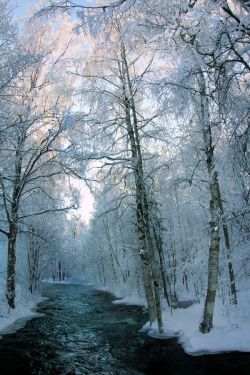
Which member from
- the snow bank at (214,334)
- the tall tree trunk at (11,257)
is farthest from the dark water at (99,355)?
the tall tree trunk at (11,257)

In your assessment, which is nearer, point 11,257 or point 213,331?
point 213,331

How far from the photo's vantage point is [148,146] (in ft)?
49.2

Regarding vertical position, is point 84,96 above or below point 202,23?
above

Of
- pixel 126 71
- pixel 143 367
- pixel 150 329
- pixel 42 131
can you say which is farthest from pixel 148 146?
pixel 143 367

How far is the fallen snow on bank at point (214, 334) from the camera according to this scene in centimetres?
1003

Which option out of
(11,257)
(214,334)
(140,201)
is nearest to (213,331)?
(214,334)

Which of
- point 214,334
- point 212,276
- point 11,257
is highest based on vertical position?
point 11,257

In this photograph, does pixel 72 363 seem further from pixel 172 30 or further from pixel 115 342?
pixel 172 30

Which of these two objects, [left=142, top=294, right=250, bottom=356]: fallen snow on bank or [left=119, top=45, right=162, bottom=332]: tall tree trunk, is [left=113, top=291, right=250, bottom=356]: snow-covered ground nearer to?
[left=142, top=294, right=250, bottom=356]: fallen snow on bank

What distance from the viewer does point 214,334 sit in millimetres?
10734

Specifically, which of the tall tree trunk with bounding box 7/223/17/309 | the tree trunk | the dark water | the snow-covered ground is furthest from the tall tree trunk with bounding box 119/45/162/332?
the tall tree trunk with bounding box 7/223/17/309

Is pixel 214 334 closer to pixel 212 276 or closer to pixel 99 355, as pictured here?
pixel 212 276

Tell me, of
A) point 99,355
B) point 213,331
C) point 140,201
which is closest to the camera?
point 99,355

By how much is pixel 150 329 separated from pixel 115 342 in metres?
2.24
